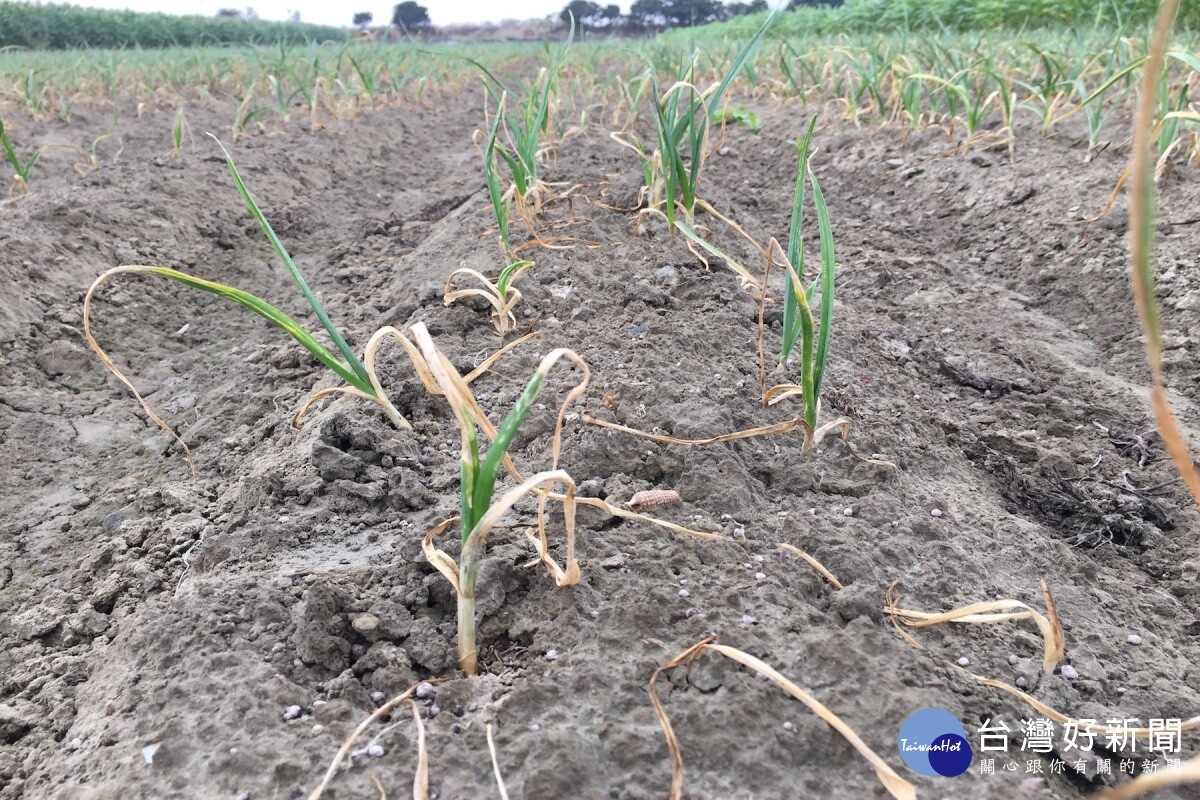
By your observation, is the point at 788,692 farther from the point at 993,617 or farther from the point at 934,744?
the point at 993,617

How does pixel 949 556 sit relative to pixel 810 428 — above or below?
below

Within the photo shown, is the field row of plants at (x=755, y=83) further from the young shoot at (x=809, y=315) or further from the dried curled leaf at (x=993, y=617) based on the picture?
the dried curled leaf at (x=993, y=617)

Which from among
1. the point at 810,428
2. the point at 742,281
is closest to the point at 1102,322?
the point at 742,281

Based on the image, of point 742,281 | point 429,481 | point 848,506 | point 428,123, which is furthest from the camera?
point 428,123

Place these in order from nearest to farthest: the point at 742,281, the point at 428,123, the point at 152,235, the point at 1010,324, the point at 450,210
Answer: the point at 742,281, the point at 1010,324, the point at 152,235, the point at 450,210, the point at 428,123

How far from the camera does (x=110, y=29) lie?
20250mm

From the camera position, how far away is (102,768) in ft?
2.94

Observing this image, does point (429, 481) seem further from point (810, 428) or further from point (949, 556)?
point (949, 556)

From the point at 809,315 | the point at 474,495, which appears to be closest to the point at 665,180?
the point at 809,315

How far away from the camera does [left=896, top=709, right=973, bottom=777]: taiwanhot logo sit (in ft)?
2.81

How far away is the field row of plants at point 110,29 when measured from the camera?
16.4 metres

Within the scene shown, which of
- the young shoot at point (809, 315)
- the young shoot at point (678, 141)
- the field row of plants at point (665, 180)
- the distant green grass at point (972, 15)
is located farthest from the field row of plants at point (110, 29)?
the young shoot at point (809, 315)

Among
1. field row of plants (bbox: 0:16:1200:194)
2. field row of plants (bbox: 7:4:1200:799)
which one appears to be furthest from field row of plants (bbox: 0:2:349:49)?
field row of plants (bbox: 7:4:1200:799)

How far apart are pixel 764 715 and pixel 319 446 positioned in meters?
0.87
